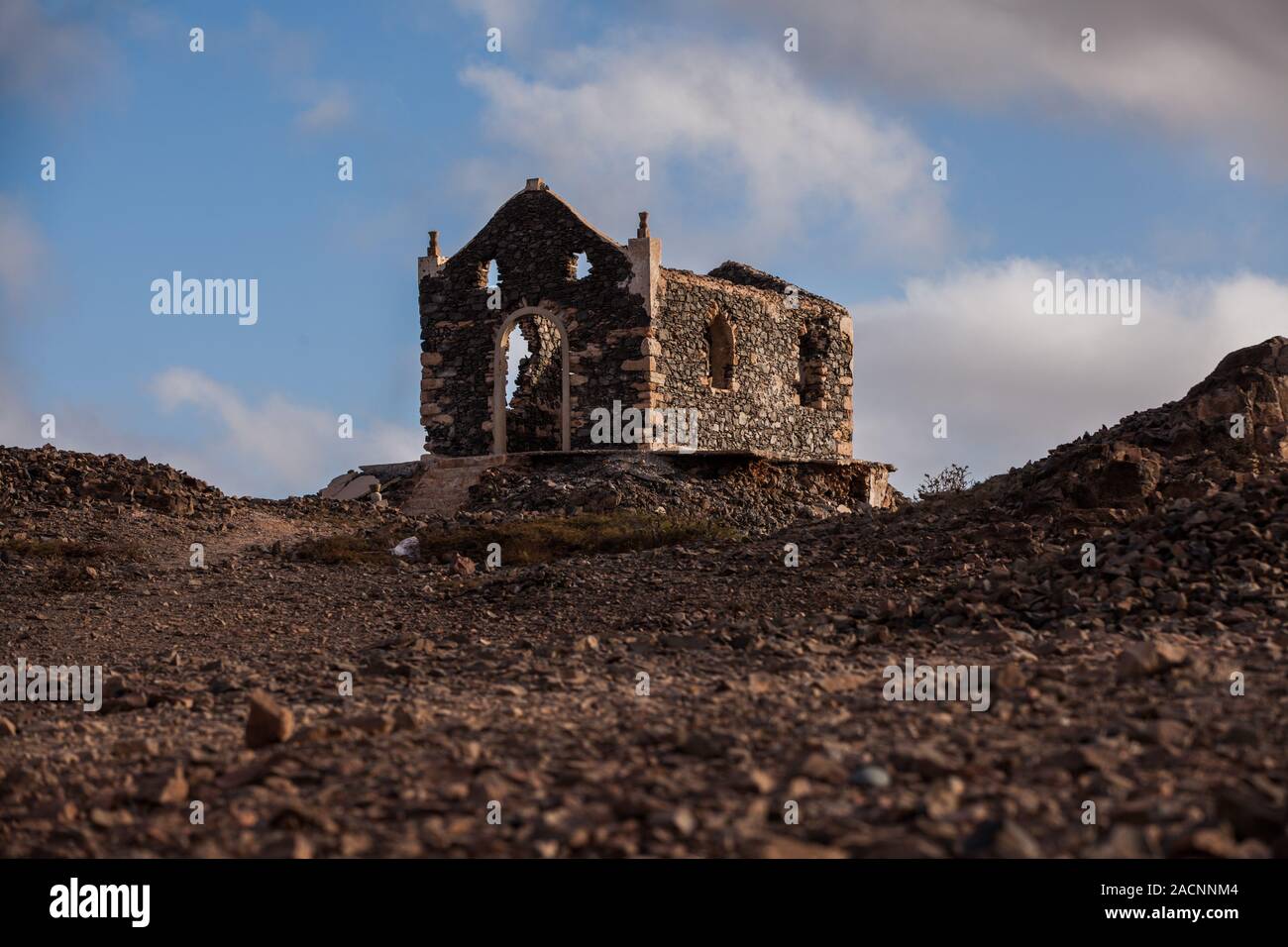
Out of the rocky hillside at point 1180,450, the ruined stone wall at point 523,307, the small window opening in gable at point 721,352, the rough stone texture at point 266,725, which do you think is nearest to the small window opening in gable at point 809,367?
the small window opening in gable at point 721,352

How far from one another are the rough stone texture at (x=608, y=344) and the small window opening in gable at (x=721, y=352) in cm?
4

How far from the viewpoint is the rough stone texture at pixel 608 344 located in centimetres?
2169

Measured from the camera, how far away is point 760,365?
2348 centimetres

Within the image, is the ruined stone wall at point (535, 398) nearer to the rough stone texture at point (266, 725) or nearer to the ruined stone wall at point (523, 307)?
the ruined stone wall at point (523, 307)

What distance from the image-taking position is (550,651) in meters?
8.51

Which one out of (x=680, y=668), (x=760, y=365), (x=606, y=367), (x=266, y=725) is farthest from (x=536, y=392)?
(x=266, y=725)

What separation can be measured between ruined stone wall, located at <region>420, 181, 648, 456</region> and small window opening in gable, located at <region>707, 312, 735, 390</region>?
2083 mm

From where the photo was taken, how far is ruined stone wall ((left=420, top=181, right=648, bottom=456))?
21719 millimetres

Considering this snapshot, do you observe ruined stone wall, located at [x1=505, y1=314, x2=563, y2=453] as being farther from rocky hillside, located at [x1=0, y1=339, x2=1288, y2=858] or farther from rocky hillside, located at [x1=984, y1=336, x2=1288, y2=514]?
rocky hillside, located at [x1=984, y1=336, x2=1288, y2=514]

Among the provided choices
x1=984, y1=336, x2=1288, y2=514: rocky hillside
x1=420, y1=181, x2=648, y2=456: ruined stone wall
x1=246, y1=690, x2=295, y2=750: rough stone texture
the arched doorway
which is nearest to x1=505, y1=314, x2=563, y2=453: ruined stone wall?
the arched doorway

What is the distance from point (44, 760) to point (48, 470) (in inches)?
482

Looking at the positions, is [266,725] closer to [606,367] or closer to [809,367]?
[606,367]
